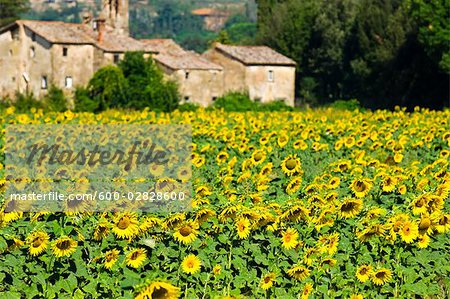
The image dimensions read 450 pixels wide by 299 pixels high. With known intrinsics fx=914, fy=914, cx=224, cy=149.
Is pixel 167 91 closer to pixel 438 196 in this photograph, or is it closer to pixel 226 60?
pixel 226 60

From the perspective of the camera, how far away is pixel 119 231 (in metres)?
6.62

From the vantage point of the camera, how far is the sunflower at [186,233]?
6.75m

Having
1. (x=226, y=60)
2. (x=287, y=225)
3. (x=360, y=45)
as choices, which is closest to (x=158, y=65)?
(x=226, y=60)

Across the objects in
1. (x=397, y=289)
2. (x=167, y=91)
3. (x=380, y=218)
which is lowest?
(x=167, y=91)

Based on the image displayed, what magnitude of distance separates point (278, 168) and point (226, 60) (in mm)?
42325

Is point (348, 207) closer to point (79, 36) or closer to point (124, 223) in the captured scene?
point (124, 223)

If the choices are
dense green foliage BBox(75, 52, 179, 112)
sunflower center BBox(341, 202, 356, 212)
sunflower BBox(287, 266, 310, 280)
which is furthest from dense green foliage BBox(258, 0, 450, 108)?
sunflower BBox(287, 266, 310, 280)

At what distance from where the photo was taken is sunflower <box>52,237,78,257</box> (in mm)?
6359

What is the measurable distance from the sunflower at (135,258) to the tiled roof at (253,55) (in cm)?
4645

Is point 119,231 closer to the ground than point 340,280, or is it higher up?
higher up

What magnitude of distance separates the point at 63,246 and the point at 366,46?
47.7m

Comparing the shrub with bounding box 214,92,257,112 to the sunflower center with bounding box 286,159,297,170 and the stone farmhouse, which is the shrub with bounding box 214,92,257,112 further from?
the sunflower center with bounding box 286,159,297,170

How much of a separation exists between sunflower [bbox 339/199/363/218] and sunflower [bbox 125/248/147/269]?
74.8 inches

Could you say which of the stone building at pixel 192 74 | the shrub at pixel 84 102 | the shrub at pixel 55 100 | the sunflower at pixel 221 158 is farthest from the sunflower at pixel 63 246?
the stone building at pixel 192 74
